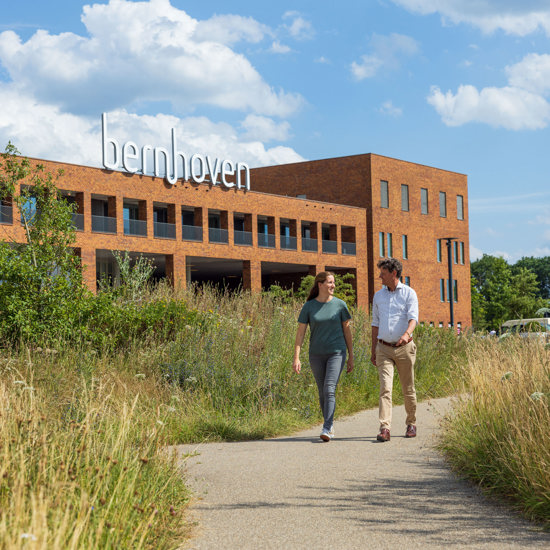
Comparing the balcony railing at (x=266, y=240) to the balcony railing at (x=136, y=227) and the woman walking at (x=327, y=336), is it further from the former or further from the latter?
the woman walking at (x=327, y=336)

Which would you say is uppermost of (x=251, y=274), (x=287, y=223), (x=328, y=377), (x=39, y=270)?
(x=287, y=223)

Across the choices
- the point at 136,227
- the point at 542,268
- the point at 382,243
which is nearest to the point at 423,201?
the point at 382,243

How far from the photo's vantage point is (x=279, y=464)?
7.56m

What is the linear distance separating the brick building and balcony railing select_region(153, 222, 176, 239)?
0.06m

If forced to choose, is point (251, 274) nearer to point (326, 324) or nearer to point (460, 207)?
point (460, 207)

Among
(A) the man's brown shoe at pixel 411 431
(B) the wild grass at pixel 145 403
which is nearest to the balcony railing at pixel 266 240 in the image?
(B) the wild grass at pixel 145 403

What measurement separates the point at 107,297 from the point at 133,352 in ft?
6.42

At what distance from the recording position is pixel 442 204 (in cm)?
6638

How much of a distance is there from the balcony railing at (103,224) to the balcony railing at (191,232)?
5.02 m

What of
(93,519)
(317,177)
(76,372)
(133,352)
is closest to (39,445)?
(93,519)

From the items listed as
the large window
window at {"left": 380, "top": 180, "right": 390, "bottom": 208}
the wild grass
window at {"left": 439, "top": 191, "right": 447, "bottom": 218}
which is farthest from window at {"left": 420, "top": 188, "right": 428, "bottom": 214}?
the wild grass

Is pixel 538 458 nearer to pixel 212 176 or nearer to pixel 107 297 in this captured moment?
pixel 107 297

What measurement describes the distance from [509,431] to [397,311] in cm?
288

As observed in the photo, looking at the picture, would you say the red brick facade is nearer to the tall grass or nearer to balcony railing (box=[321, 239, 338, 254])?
balcony railing (box=[321, 239, 338, 254])
